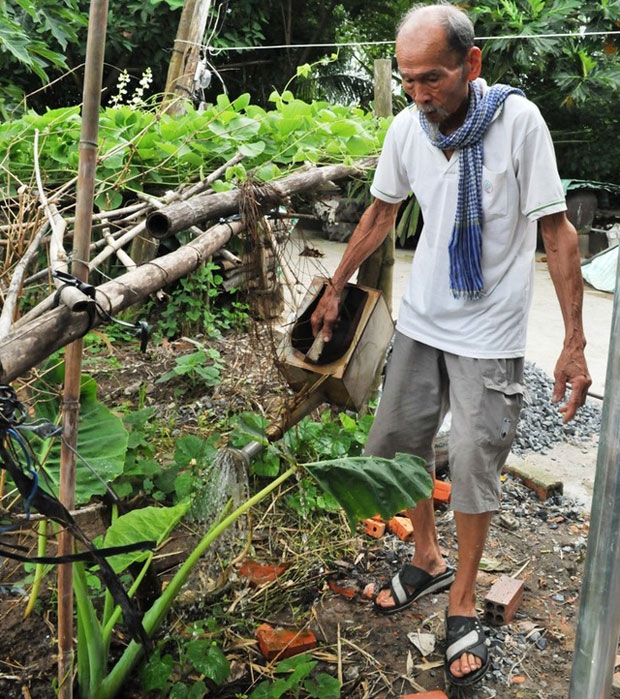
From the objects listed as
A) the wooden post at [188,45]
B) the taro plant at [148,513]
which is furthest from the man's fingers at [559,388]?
the wooden post at [188,45]

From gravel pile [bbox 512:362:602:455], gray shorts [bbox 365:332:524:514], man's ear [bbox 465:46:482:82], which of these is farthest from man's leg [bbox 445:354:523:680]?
gravel pile [bbox 512:362:602:455]

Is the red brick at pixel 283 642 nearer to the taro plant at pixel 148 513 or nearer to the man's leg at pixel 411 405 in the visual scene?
the taro plant at pixel 148 513

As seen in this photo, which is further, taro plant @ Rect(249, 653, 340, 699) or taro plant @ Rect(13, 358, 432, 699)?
taro plant @ Rect(249, 653, 340, 699)

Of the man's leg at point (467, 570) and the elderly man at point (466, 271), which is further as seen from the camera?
the man's leg at point (467, 570)

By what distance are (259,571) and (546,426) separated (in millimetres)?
2417

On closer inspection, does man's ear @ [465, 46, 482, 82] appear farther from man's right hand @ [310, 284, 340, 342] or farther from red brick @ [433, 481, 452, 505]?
red brick @ [433, 481, 452, 505]

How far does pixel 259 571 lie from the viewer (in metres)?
3.06

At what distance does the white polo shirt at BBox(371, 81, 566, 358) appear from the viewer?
7.84 feet

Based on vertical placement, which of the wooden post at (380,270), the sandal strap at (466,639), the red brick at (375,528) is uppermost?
the wooden post at (380,270)

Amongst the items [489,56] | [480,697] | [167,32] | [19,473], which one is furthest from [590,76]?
[19,473]

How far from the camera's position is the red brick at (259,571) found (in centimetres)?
301

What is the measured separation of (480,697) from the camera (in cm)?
254

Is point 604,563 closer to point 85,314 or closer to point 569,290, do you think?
point 85,314

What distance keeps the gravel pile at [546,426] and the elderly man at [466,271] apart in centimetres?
188
